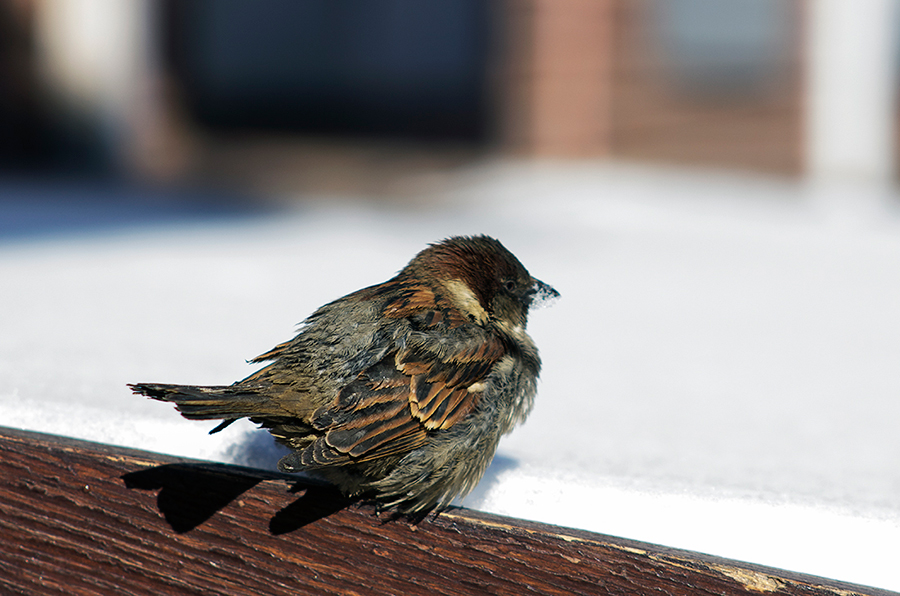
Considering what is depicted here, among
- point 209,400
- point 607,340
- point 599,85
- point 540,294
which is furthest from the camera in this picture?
point 599,85

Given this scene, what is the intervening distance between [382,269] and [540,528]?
103 inches

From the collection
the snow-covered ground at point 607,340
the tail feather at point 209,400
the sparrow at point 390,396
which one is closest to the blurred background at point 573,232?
the snow-covered ground at point 607,340

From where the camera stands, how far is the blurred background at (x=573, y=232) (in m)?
1.62

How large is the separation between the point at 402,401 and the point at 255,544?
0.32 meters

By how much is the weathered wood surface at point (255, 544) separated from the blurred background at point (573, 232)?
71mm

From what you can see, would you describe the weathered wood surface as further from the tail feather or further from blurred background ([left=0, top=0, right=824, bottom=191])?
blurred background ([left=0, top=0, right=824, bottom=191])

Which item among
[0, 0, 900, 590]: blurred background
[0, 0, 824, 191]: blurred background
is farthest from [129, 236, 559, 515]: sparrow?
[0, 0, 824, 191]: blurred background

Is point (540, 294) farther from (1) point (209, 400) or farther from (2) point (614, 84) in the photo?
(2) point (614, 84)

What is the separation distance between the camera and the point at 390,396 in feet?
4.73

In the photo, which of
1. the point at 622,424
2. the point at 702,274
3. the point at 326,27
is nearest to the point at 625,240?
the point at 702,274

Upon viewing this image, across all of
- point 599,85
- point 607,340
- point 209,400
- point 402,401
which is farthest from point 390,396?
point 599,85

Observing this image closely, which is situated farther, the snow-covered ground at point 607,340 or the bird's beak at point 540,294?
the bird's beak at point 540,294

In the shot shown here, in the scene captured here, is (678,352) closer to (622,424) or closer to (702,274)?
(622,424)

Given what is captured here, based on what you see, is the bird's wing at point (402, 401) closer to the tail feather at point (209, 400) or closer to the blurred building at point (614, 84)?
the tail feather at point (209, 400)
